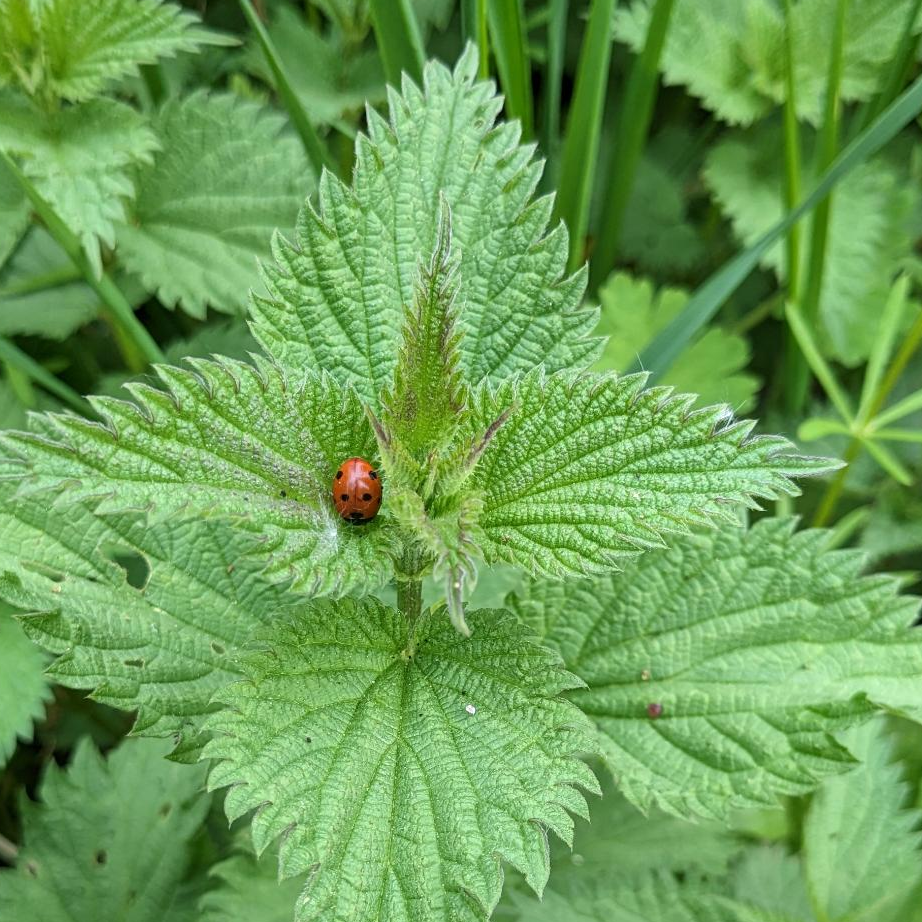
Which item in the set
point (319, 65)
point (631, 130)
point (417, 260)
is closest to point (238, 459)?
point (417, 260)

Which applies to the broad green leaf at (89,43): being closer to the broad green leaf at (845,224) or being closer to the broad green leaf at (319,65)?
the broad green leaf at (319,65)

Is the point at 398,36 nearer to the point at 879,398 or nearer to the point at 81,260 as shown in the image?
the point at 81,260

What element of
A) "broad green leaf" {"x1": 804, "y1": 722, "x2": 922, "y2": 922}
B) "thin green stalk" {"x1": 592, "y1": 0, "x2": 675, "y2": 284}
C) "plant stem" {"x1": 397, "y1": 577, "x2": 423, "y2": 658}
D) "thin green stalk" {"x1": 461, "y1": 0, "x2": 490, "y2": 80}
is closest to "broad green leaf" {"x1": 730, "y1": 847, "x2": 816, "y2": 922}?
"broad green leaf" {"x1": 804, "y1": 722, "x2": 922, "y2": 922}

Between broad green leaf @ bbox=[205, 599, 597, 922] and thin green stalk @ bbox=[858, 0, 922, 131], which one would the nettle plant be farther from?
thin green stalk @ bbox=[858, 0, 922, 131]

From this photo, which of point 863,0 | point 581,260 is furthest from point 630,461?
point 863,0

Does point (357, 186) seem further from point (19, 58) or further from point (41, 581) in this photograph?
point (19, 58)

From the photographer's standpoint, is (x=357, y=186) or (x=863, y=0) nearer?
(x=357, y=186)

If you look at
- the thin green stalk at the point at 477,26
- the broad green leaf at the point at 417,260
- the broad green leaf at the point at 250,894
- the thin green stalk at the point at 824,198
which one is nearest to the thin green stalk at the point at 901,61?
the thin green stalk at the point at 824,198
